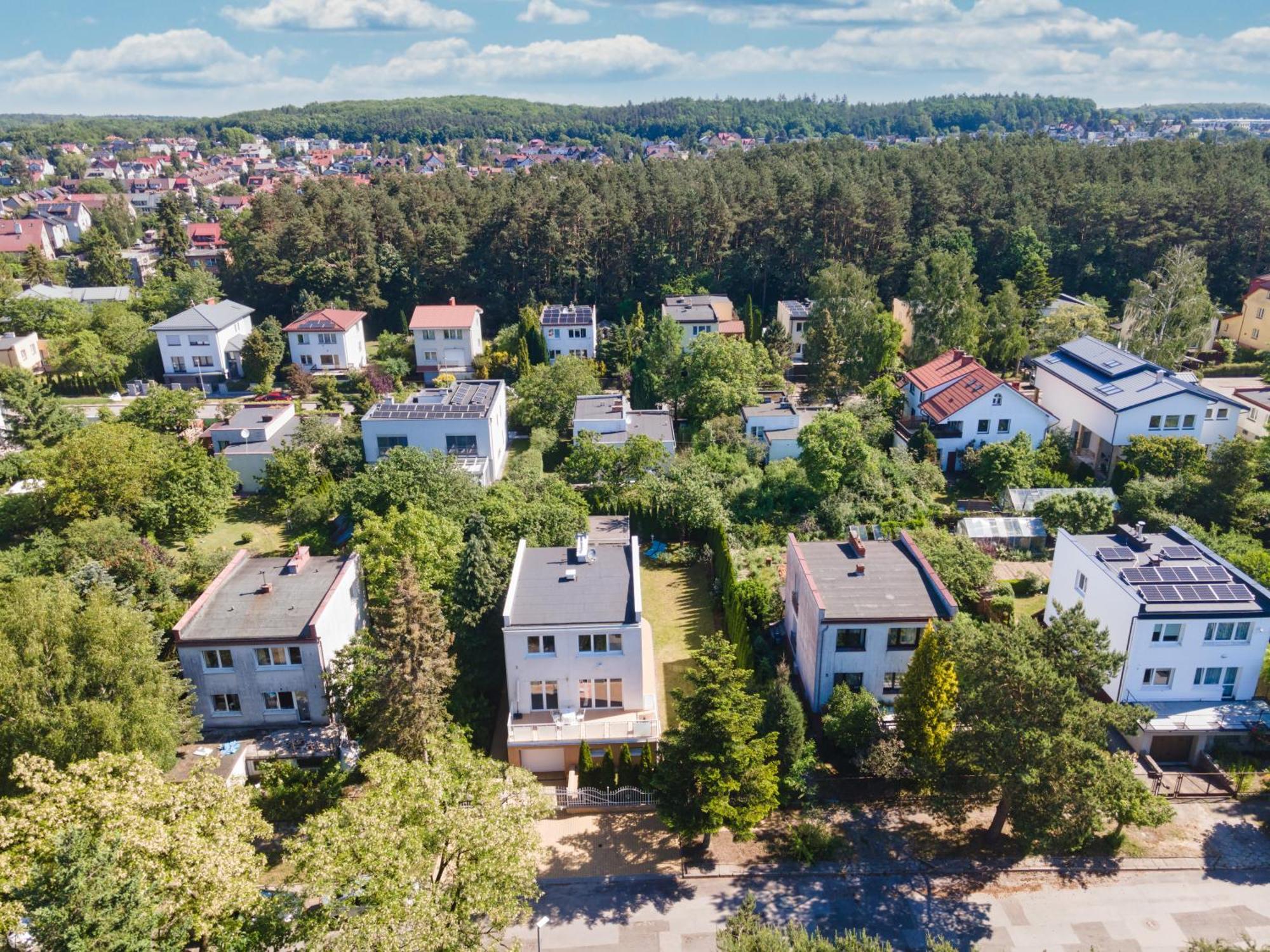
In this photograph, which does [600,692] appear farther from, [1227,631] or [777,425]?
[777,425]

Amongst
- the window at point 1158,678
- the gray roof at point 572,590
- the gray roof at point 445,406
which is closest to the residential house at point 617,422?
the gray roof at point 445,406

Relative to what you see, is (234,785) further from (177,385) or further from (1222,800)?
(177,385)

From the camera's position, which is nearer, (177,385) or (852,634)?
(852,634)

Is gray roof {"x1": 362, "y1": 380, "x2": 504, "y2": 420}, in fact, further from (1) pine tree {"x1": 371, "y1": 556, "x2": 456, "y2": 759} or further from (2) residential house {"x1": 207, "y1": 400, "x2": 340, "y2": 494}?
(1) pine tree {"x1": 371, "y1": 556, "x2": 456, "y2": 759}

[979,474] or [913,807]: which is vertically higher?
[979,474]

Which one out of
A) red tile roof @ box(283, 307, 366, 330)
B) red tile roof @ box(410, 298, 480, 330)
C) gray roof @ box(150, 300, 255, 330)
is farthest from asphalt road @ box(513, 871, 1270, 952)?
gray roof @ box(150, 300, 255, 330)

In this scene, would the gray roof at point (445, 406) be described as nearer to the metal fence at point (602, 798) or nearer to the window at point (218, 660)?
the window at point (218, 660)

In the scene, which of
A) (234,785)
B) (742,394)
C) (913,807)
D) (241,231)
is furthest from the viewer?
(241,231)

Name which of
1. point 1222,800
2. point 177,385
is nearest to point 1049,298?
point 1222,800
